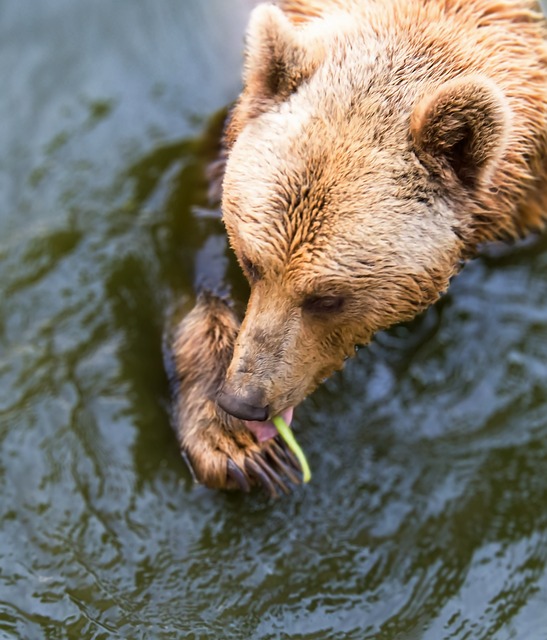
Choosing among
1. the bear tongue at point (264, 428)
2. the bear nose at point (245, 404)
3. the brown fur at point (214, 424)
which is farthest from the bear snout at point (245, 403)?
the brown fur at point (214, 424)

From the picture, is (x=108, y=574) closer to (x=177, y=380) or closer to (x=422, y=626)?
(x=177, y=380)

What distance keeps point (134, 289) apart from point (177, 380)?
0.97m

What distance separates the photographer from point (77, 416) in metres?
4.82

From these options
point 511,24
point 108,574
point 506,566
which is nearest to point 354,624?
point 506,566

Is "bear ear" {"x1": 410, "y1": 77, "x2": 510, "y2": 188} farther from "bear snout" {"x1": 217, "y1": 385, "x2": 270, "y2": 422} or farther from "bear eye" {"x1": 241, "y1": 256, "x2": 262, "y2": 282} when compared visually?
"bear snout" {"x1": 217, "y1": 385, "x2": 270, "y2": 422}

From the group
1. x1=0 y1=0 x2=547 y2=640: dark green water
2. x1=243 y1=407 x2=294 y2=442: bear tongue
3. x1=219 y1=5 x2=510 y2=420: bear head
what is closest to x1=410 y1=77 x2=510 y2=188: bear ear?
x1=219 y1=5 x2=510 y2=420: bear head

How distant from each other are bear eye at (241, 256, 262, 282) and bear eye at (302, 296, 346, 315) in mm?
222

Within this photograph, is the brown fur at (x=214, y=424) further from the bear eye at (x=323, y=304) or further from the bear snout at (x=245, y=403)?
the bear eye at (x=323, y=304)

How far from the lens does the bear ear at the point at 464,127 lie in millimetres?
3201

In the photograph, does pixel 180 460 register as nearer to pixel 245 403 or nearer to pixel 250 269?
pixel 245 403

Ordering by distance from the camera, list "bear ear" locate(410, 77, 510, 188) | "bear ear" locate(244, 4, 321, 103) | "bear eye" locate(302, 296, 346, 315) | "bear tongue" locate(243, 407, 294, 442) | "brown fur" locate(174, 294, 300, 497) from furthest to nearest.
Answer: "brown fur" locate(174, 294, 300, 497), "bear tongue" locate(243, 407, 294, 442), "bear ear" locate(244, 4, 321, 103), "bear eye" locate(302, 296, 346, 315), "bear ear" locate(410, 77, 510, 188)

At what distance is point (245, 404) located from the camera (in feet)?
11.3

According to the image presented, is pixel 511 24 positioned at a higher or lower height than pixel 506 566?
higher

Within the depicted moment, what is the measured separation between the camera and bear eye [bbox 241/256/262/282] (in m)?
3.49
